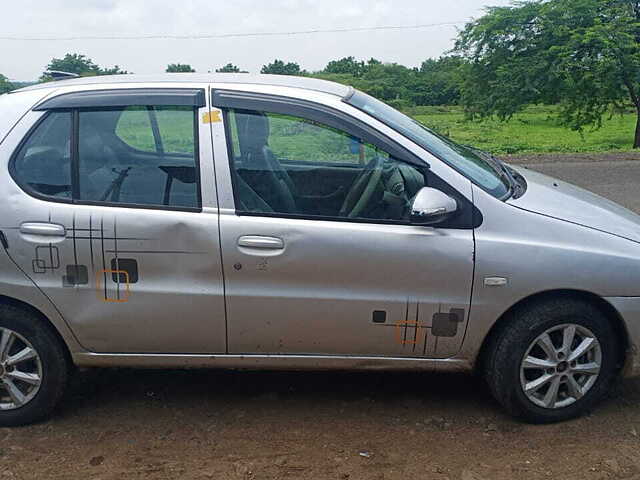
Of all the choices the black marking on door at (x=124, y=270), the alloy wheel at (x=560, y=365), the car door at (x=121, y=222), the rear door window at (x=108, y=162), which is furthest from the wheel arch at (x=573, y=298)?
the black marking on door at (x=124, y=270)

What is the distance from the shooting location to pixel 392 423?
3.54 meters

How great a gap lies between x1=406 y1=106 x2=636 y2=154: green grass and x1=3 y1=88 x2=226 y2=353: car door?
1960 cm

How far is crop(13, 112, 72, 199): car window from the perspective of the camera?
340 cm

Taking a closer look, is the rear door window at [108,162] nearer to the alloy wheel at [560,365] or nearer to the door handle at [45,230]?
the door handle at [45,230]

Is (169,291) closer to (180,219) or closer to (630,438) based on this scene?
(180,219)

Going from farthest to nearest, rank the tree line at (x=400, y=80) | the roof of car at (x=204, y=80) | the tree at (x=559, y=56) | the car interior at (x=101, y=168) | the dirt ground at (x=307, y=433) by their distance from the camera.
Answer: the tree line at (x=400, y=80), the tree at (x=559, y=56), the roof of car at (x=204, y=80), the car interior at (x=101, y=168), the dirt ground at (x=307, y=433)

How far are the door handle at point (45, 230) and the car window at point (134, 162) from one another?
7.8 inches

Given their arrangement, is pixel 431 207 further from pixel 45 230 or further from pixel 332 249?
pixel 45 230

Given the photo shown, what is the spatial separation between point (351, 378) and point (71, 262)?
1.76 metres

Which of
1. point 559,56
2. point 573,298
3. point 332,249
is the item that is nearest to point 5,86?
point 332,249

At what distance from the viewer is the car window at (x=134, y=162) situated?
3377 millimetres

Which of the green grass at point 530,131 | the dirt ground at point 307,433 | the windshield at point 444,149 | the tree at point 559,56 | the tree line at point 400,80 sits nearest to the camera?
the dirt ground at point 307,433

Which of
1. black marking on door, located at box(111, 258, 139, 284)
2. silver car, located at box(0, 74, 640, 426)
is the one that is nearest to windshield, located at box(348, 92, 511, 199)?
silver car, located at box(0, 74, 640, 426)

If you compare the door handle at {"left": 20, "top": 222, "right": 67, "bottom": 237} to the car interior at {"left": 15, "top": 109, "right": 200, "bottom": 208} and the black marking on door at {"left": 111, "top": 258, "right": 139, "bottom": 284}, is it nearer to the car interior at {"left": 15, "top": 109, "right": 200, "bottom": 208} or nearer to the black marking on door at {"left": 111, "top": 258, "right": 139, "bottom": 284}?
the car interior at {"left": 15, "top": 109, "right": 200, "bottom": 208}
